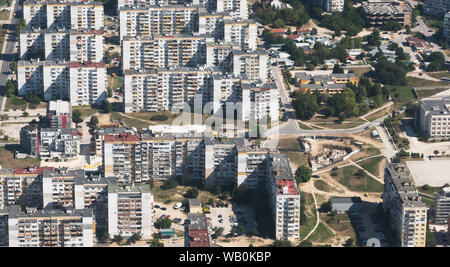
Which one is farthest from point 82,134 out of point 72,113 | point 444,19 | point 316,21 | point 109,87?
point 444,19

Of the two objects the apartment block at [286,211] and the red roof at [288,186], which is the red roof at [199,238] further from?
the red roof at [288,186]

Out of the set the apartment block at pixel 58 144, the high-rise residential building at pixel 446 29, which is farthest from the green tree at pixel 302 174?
the high-rise residential building at pixel 446 29

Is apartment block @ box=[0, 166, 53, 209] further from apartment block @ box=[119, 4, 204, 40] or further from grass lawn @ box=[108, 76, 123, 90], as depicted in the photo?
apartment block @ box=[119, 4, 204, 40]

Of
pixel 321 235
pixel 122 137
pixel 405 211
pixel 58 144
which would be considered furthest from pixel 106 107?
pixel 405 211

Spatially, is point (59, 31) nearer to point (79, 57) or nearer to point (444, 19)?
point (79, 57)

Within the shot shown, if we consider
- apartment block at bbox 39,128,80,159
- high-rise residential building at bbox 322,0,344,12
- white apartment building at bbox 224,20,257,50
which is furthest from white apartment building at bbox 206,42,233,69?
high-rise residential building at bbox 322,0,344,12

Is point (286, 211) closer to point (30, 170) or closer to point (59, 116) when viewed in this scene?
point (30, 170)

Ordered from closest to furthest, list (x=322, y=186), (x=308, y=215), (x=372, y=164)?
(x=308, y=215) → (x=322, y=186) → (x=372, y=164)
